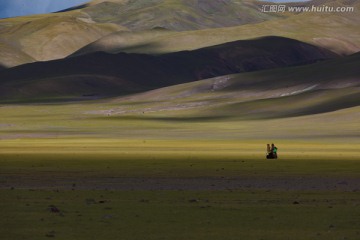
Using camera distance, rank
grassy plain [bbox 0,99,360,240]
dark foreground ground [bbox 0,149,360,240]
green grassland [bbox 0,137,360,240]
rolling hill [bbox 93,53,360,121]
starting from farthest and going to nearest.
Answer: rolling hill [bbox 93,53,360,121]
grassy plain [bbox 0,99,360,240]
dark foreground ground [bbox 0,149,360,240]
green grassland [bbox 0,137,360,240]

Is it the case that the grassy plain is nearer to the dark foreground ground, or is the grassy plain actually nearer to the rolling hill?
the dark foreground ground

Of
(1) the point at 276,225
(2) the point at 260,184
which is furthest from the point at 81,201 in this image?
(2) the point at 260,184

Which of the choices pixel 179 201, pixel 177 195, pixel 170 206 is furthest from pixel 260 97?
pixel 170 206

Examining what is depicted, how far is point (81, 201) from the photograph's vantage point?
24.3 m

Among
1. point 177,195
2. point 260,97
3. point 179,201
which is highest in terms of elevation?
point 260,97

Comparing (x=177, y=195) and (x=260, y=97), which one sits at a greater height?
(x=260, y=97)

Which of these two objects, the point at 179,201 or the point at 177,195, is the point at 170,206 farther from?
the point at 177,195

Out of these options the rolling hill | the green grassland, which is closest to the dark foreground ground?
the green grassland

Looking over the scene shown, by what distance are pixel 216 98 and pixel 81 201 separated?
457 ft

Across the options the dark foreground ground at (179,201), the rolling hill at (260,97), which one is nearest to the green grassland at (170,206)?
the dark foreground ground at (179,201)

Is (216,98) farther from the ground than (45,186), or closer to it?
farther from the ground

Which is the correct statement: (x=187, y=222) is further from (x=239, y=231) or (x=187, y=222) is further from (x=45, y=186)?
(x=45, y=186)

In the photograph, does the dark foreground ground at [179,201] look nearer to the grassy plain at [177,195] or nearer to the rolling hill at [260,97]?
the grassy plain at [177,195]

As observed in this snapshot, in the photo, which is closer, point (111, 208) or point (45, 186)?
point (111, 208)
